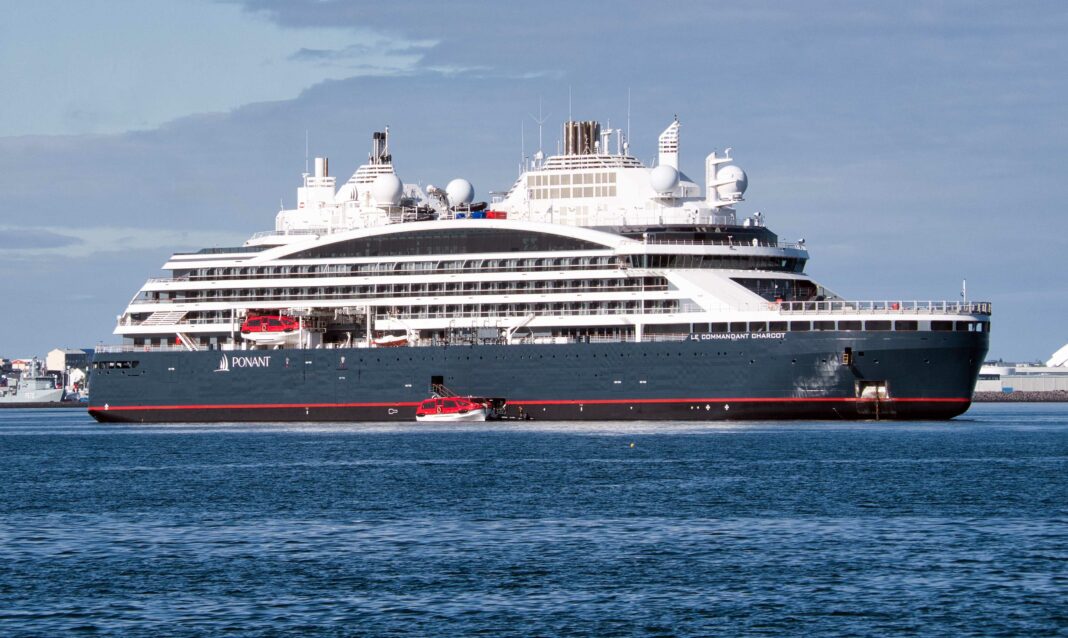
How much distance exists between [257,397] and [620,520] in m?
56.1

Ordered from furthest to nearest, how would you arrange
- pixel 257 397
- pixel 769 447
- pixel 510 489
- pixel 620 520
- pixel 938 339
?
1. pixel 257 397
2. pixel 938 339
3. pixel 769 447
4. pixel 510 489
5. pixel 620 520

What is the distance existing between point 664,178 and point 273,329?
24.3 metres

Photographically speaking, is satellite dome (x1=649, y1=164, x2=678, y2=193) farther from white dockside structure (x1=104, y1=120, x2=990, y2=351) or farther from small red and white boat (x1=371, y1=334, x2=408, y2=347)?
small red and white boat (x1=371, y1=334, x2=408, y2=347)

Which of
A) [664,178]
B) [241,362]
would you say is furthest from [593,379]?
[241,362]

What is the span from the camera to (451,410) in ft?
294

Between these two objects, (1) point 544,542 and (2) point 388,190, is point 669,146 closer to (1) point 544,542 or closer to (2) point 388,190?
(2) point 388,190

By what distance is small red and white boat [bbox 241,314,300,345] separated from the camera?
9575cm

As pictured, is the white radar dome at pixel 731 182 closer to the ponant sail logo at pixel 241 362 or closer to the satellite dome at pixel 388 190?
the satellite dome at pixel 388 190

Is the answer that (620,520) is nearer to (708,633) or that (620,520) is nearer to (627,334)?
(708,633)

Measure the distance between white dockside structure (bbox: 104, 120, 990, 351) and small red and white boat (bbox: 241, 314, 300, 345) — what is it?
74cm

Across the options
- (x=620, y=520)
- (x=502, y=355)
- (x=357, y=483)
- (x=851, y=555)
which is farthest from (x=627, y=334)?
(x=851, y=555)

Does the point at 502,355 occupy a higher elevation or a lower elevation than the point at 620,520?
higher

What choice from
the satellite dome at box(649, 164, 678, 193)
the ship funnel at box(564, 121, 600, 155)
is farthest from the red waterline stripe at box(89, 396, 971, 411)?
the ship funnel at box(564, 121, 600, 155)

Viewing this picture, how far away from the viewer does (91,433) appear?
9662cm
